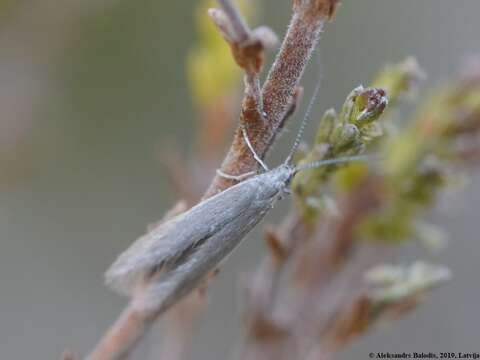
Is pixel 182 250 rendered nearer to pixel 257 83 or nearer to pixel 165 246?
pixel 165 246

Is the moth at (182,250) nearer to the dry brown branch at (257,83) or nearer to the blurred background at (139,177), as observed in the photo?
the dry brown branch at (257,83)

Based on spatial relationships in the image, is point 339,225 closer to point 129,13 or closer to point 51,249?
point 129,13

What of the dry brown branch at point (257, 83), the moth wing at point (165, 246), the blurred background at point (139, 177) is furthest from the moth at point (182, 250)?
the blurred background at point (139, 177)

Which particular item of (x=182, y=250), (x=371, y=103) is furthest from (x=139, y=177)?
(x=371, y=103)

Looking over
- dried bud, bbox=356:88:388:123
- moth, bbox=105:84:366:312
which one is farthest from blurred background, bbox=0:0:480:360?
dried bud, bbox=356:88:388:123

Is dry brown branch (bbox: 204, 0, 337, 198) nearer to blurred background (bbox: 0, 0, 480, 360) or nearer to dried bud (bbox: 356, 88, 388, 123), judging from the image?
dried bud (bbox: 356, 88, 388, 123)

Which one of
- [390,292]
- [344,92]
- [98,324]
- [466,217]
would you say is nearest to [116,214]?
[98,324]
